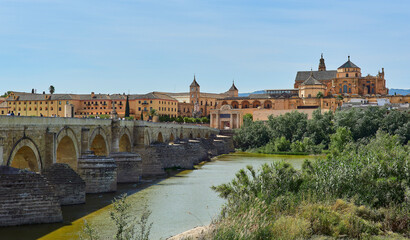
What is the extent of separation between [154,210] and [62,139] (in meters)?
7.40

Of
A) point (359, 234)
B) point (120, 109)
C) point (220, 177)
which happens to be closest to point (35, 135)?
point (359, 234)

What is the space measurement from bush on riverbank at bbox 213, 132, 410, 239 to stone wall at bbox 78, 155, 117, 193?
10.1 m

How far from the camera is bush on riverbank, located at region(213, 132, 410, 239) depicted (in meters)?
15.8

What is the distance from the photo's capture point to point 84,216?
22.3 meters

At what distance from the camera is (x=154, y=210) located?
24812mm

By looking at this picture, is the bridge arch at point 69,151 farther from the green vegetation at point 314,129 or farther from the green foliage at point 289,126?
the green foliage at point 289,126

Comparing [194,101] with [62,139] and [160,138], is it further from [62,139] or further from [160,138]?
[62,139]

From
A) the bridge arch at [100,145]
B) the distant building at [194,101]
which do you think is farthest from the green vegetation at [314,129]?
the distant building at [194,101]

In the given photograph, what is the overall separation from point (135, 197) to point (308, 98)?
88.8 metres

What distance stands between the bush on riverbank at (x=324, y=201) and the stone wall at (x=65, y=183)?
26.1 feet

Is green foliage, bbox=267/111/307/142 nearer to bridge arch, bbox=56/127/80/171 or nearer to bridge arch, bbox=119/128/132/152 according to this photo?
bridge arch, bbox=119/128/132/152

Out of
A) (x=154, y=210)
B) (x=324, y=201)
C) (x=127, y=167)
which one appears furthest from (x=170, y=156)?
(x=324, y=201)

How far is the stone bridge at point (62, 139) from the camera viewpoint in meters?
21.8

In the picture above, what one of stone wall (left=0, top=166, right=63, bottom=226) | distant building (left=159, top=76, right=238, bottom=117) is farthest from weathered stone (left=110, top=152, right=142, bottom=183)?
Result: distant building (left=159, top=76, right=238, bottom=117)
